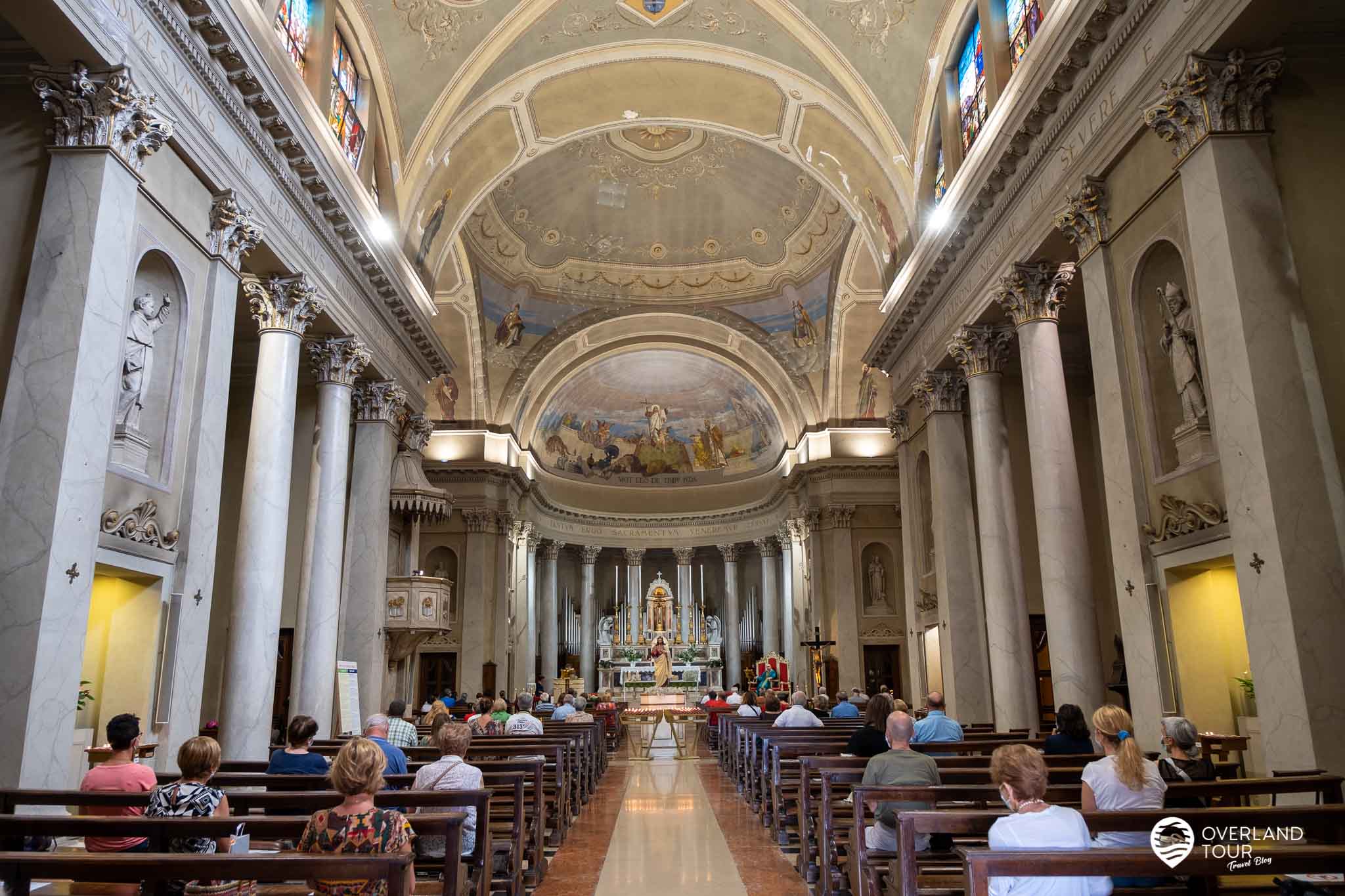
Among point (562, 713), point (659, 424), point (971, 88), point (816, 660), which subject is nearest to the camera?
point (971, 88)

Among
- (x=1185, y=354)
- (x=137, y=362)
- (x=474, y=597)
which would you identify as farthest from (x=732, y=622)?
(x=137, y=362)

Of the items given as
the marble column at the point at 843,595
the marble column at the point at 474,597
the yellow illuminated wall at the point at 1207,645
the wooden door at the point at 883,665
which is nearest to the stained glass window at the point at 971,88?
the yellow illuminated wall at the point at 1207,645

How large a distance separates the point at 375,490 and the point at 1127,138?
13509 mm

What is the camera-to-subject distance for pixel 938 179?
56.0 ft

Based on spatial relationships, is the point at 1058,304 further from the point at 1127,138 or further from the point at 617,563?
the point at 617,563

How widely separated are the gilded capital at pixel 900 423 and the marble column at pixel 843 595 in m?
7.65

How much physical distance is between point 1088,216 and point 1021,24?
4082 millimetres

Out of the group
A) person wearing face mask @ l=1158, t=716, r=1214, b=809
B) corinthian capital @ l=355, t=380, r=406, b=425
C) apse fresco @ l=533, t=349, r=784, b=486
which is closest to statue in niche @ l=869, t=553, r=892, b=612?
apse fresco @ l=533, t=349, r=784, b=486

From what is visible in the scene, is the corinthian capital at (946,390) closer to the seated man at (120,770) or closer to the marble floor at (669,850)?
the marble floor at (669,850)

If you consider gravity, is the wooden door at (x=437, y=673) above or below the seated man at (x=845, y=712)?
above

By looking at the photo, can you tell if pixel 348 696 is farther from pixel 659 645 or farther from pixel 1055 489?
pixel 659 645

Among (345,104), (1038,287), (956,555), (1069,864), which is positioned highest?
(345,104)

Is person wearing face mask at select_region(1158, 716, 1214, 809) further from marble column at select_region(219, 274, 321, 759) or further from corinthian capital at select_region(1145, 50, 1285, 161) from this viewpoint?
marble column at select_region(219, 274, 321, 759)

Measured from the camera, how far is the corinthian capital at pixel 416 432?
1973 cm
